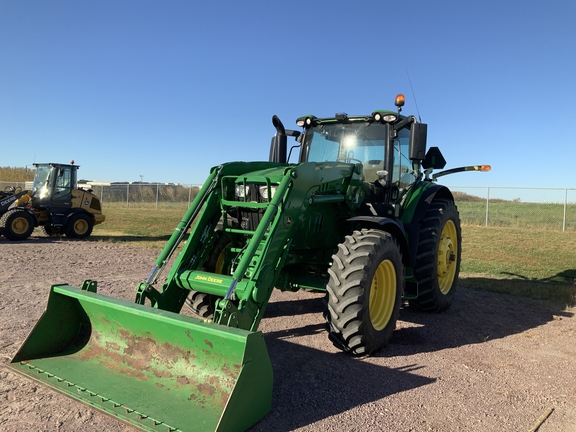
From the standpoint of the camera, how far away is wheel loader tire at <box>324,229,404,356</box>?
425 centimetres

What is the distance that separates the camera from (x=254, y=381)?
3068 millimetres

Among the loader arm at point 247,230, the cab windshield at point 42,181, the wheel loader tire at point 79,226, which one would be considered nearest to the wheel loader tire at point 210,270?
the loader arm at point 247,230

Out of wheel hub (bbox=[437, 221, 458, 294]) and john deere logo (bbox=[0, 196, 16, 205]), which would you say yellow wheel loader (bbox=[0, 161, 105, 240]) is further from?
wheel hub (bbox=[437, 221, 458, 294])

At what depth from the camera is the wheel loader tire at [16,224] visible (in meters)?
13.7

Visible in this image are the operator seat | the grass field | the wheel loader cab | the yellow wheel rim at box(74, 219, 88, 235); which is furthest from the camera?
the yellow wheel rim at box(74, 219, 88, 235)

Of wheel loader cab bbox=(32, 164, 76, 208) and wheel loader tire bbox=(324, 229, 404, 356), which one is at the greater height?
wheel loader cab bbox=(32, 164, 76, 208)

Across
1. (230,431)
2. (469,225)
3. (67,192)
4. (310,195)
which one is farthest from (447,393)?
(469,225)

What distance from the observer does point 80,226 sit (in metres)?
15.7

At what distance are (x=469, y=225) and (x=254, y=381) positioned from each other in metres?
19.7

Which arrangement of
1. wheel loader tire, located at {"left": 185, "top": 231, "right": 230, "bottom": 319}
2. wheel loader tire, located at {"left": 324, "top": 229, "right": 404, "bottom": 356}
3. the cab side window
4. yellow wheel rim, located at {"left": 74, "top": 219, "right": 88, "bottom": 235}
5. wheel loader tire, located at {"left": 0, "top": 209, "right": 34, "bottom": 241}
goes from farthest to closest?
yellow wheel rim, located at {"left": 74, "top": 219, "right": 88, "bottom": 235}
the cab side window
wheel loader tire, located at {"left": 0, "top": 209, "right": 34, "bottom": 241}
wheel loader tire, located at {"left": 185, "top": 231, "right": 230, "bottom": 319}
wheel loader tire, located at {"left": 324, "top": 229, "right": 404, "bottom": 356}

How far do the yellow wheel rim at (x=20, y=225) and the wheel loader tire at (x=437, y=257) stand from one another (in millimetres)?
12199

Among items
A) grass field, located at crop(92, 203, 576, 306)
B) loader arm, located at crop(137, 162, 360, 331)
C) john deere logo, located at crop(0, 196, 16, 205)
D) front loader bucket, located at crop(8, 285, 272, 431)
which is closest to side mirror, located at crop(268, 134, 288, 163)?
loader arm, located at crop(137, 162, 360, 331)

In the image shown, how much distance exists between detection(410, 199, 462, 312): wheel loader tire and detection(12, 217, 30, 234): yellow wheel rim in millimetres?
12199

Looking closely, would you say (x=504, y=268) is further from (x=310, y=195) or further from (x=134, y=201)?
(x=134, y=201)
